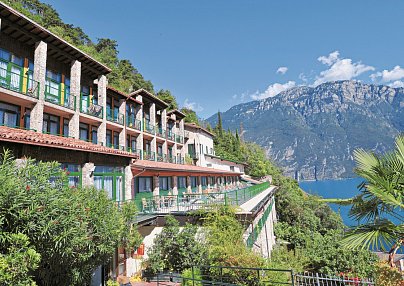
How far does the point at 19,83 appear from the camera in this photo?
53.9 feet

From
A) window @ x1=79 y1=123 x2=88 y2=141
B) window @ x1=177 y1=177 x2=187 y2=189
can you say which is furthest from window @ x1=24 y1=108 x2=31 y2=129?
window @ x1=177 y1=177 x2=187 y2=189

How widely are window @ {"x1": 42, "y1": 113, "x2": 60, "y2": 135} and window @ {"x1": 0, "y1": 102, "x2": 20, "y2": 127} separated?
1788 mm

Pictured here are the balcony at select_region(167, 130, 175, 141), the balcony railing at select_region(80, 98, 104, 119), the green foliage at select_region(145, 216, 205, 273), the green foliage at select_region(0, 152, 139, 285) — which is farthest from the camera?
the balcony at select_region(167, 130, 175, 141)

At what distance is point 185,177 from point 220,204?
15.3 m

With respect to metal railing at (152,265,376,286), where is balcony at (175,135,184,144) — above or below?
above

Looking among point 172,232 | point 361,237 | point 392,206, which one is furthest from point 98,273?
point 392,206

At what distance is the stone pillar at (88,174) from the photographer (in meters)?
13.2

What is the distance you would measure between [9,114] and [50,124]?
2.84 meters

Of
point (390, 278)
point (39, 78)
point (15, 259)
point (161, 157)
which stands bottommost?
point (390, 278)

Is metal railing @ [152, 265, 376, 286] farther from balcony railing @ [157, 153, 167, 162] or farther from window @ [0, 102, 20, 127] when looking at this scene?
balcony railing @ [157, 153, 167, 162]

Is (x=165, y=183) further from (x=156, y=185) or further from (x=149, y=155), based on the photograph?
(x=149, y=155)

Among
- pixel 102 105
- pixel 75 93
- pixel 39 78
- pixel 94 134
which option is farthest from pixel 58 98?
pixel 94 134

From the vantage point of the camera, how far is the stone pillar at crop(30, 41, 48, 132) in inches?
658

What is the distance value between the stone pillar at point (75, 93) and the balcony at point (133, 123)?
702 centimetres
